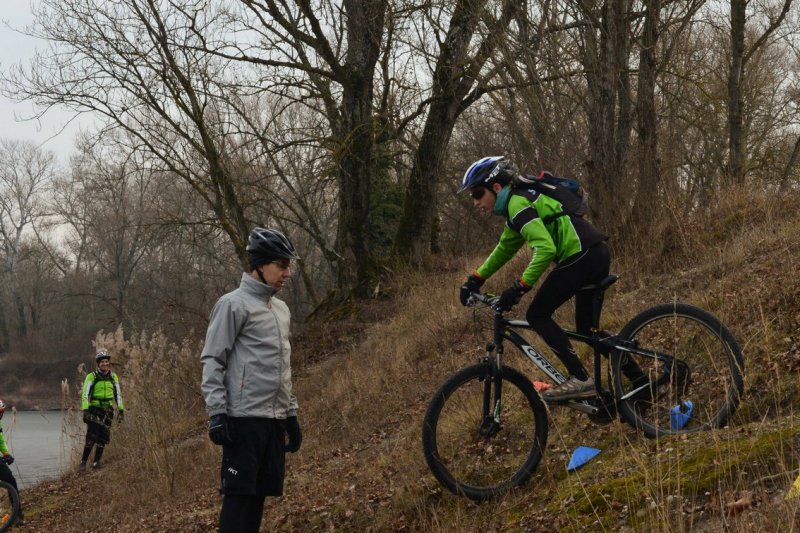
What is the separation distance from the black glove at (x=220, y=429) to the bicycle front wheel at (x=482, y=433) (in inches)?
50.9

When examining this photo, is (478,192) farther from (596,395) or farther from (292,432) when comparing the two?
(292,432)

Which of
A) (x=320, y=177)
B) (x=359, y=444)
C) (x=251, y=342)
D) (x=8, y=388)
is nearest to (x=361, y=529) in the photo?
(x=251, y=342)

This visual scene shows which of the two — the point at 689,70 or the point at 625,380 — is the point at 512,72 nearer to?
the point at 689,70

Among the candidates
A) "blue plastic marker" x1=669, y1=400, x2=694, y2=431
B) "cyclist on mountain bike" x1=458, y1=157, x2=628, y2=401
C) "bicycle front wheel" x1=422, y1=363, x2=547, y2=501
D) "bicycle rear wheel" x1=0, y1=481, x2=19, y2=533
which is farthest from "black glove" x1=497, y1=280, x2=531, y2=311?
"bicycle rear wheel" x1=0, y1=481, x2=19, y2=533

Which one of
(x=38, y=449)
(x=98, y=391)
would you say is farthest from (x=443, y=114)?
(x=38, y=449)

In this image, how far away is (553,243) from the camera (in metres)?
4.89

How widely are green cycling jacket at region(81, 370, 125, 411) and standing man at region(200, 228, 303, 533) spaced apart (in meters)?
10.4

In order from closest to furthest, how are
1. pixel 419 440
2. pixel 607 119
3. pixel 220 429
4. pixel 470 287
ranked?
pixel 220 429 → pixel 470 287 → pixel 419 440 → pixel 607 119

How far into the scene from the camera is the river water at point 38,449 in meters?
15.4

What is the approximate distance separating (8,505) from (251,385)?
7.68 metres

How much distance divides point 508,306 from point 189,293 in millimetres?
36783

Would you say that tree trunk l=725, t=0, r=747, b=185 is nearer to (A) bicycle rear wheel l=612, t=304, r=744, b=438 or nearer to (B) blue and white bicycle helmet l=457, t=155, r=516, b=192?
(A) bicycle rear wheel l=612, t=304, r=744, b=438

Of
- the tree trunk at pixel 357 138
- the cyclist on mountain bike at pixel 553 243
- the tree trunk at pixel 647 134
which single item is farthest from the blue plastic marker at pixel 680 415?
the tree trunk at pixel 357 138

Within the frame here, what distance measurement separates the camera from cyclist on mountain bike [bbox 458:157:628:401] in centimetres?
498
